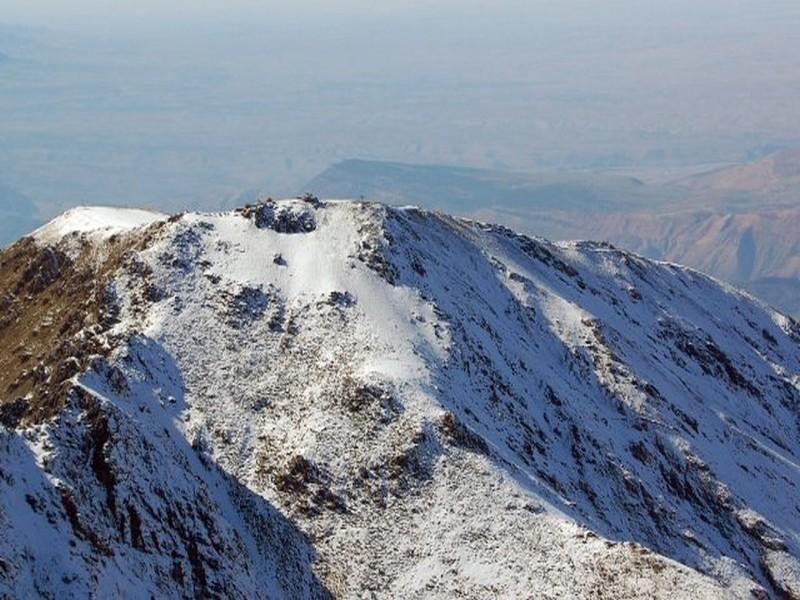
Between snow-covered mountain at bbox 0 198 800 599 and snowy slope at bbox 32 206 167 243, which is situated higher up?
snowy slope at bbox 32 206 167 243

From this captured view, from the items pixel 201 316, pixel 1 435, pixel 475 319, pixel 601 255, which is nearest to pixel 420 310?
pixel 475 319

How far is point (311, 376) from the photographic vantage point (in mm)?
64688

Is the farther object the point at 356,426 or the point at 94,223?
the point at 94,223

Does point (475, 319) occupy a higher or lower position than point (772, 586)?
higher

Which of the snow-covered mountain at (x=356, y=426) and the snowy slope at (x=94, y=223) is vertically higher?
the snowy slope at (x=94, y=223)

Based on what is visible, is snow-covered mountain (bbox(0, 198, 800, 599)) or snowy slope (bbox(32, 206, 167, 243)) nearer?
snow-covered mountain (bbox(0, 198, 800, 599))

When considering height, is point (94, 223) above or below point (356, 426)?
above

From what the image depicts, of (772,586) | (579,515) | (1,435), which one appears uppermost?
(1,435)

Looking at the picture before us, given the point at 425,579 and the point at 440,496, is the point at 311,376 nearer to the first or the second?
the point at 440,496

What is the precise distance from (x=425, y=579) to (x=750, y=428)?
45.2 m

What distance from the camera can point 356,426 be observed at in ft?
198

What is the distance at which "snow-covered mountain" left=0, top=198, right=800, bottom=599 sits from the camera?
49.0 metres

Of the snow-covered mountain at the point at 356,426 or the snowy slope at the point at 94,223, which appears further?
the snowy slope at the point at 94,223

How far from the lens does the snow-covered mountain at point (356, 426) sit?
161ft
